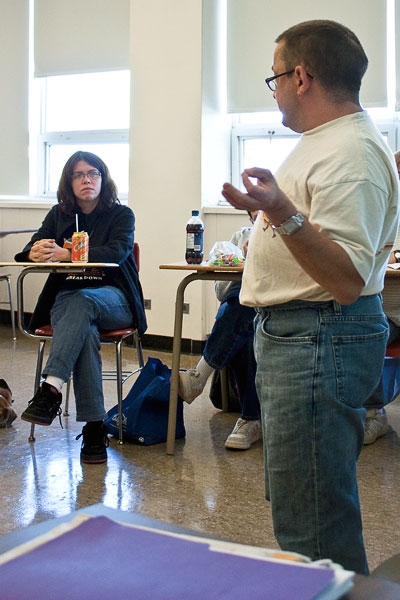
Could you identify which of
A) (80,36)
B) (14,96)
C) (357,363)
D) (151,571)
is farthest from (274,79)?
(14,96)

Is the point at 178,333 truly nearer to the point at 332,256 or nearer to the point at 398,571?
the point at 332,256

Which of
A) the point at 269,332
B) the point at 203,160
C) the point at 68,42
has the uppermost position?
the point at 68,42

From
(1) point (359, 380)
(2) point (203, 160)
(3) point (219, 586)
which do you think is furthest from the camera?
(2) point (203, 160)

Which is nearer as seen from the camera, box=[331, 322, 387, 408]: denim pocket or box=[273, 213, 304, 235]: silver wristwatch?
box=[273, 213, 304, 235]: silver wristwatch

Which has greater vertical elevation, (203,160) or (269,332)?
(203,160)

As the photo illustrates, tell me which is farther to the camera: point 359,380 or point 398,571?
point 359,380

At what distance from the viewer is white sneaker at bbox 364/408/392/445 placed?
3.13 m

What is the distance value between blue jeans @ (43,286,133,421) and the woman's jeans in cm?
44

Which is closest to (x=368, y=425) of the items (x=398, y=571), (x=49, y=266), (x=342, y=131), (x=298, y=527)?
(x=49, y=266)

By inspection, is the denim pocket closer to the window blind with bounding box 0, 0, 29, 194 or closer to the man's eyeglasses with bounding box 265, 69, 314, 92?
the man's eyeglasses with bounding box 265, 69, 314, 92

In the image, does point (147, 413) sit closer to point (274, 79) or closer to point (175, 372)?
point (175, 372)

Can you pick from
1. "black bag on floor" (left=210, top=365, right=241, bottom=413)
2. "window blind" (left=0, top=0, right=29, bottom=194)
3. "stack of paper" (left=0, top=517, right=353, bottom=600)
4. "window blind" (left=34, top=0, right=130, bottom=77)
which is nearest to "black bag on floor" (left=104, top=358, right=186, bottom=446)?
"black bag on floor" (left=210, top=365, right=241, bottom=413)

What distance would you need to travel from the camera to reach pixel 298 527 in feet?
4.49

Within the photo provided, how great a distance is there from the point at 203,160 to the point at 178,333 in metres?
2.11
